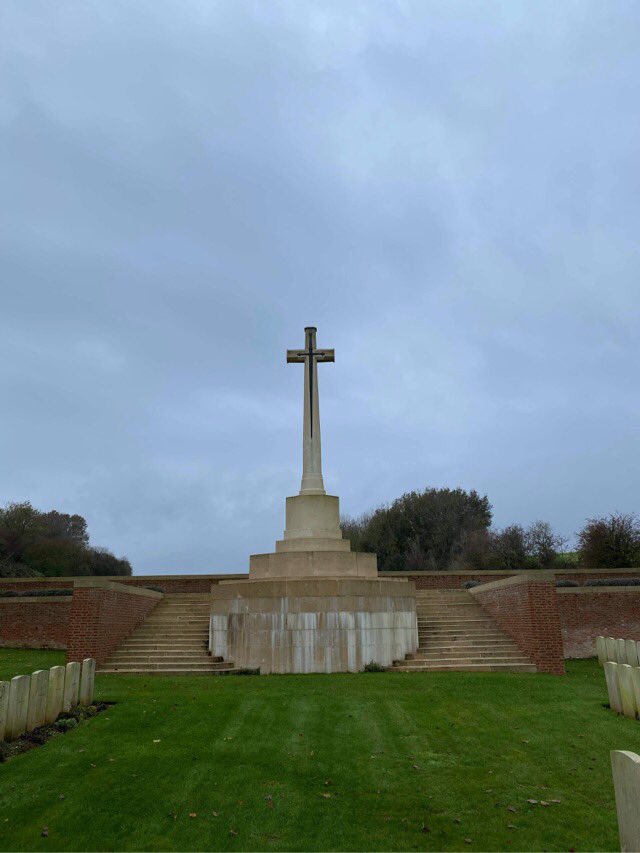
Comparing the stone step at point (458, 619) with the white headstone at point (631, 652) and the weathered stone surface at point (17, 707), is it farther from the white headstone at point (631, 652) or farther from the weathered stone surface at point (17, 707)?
the weathered stone surface at point (17, 707)

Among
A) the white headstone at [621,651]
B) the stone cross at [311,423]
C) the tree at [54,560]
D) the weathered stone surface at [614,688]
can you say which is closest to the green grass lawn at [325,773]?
the weathered stone surface at [614,688]

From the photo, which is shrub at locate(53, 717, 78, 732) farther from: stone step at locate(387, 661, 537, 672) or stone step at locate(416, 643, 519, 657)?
stone step at locate(416, 643, 519, 657)

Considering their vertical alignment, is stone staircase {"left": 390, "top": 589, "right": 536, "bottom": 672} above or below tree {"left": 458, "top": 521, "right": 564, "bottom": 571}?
below

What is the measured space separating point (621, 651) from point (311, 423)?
30.2 feet

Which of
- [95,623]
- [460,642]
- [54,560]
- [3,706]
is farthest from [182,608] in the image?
[54,560]

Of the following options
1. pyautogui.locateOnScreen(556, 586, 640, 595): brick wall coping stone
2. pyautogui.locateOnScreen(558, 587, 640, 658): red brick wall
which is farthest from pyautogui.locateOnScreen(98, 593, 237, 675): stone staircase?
pyautogui.locateOnScreen(556, 586, 640, 595): brick wall coping stone

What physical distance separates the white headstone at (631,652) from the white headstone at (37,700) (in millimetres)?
10144

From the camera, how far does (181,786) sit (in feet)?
20.8

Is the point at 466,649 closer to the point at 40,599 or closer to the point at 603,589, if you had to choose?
the point at 603,589

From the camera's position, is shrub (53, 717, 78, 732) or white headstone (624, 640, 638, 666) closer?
shrub (53, 717, 78, 732)

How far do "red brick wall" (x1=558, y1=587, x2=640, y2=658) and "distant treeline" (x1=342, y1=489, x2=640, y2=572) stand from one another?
44.7 ft

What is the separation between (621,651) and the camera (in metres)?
13.5

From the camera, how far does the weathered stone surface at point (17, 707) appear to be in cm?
791

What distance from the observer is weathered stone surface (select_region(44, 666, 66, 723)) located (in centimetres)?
891
